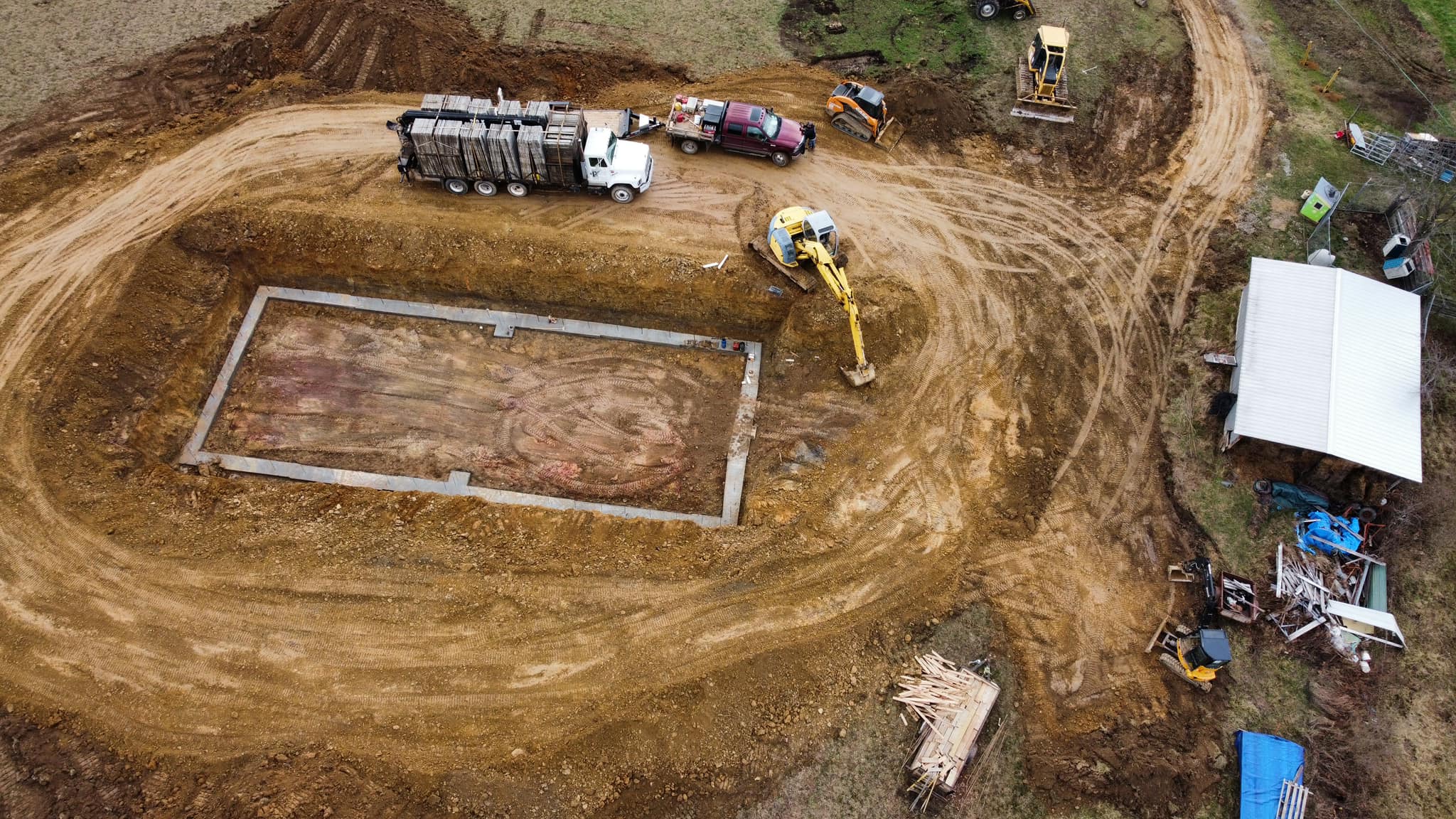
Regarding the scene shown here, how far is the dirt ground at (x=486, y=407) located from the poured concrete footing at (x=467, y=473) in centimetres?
20

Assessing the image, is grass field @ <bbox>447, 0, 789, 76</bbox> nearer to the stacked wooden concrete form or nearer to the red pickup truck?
the red pickup truck

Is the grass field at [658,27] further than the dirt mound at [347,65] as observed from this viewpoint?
Yes

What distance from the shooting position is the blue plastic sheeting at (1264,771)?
1466 centimetres

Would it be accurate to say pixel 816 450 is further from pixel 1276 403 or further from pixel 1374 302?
pixel 1374 302

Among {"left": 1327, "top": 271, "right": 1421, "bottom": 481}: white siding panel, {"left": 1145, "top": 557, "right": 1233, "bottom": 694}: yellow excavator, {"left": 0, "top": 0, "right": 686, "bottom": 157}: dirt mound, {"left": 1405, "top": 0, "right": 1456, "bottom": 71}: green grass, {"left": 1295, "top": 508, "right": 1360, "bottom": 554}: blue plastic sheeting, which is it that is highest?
{"left": 1405, "top": 0, "right": 1456, "bottom": 71}: green grass

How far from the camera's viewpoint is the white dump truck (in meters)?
21.2

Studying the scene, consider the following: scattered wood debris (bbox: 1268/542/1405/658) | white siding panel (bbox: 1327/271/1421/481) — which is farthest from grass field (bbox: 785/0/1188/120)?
scattered wood debris (bbox: 1268/542/1405/658)

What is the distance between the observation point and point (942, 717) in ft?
50.8

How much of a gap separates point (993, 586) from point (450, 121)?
19472mm

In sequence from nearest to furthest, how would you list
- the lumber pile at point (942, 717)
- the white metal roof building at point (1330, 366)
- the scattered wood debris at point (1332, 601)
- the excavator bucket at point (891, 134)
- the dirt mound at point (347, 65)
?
1. the lumber pile at point (942, 717)
2. the scattered wood debris at point (1332, 601)
3. the white metal roof building at point (1330, 366)
4. the dirt mound at point (347, 65)
5. the excavator bucket at point (891, 134)

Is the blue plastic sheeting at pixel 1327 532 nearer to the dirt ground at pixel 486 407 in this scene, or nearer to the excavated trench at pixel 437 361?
the excavated trench at pixel 437 361

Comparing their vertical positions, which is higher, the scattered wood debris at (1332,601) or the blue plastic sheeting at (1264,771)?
the scattered wood debris at (1332,601)

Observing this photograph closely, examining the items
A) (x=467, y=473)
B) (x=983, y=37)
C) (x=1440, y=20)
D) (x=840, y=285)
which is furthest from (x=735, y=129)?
(x=1440, y=20)

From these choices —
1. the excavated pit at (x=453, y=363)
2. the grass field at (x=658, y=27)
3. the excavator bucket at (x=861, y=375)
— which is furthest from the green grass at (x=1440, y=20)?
the excavated pit at (x=453, y=363)
